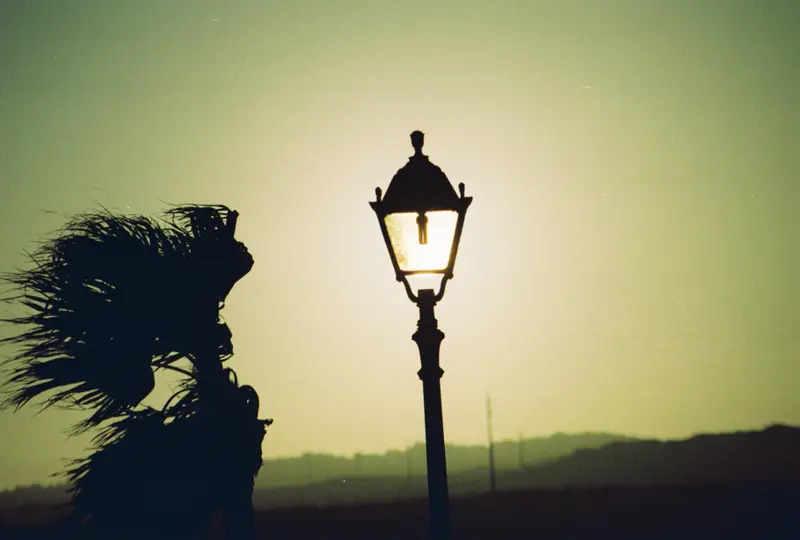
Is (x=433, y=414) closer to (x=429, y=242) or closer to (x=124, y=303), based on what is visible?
(x=429, y=242)

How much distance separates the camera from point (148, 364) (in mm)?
14977

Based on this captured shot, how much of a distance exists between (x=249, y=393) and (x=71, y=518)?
138 inches

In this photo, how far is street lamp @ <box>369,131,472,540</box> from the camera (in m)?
6.22

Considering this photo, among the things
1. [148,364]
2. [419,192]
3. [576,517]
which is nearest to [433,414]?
[419,192]

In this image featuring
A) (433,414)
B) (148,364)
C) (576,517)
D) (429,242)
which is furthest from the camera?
(576,517)

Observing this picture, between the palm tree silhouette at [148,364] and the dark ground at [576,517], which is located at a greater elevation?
the palm tree silhouette at [148,364]

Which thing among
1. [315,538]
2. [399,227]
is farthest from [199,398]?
[315,538]

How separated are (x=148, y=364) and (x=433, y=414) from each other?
9674mm

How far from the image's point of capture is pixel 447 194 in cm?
631

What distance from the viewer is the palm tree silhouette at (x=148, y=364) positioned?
48.5ft

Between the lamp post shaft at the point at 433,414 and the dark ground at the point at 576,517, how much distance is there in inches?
1410

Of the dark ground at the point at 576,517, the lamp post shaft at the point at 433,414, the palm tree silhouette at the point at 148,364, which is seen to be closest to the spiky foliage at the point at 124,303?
the palm tree silhouette at the point at 148,364

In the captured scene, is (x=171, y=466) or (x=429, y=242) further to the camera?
(x=171, y=466)

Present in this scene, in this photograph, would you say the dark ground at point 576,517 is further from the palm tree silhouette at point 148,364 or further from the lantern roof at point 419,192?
the lantern roof at point 419,192
